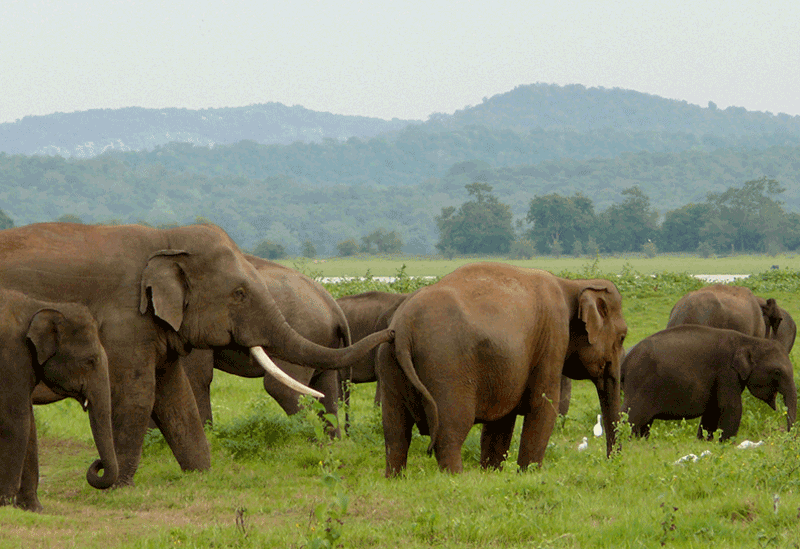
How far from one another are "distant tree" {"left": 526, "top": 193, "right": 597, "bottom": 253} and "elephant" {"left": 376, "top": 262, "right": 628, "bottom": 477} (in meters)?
120

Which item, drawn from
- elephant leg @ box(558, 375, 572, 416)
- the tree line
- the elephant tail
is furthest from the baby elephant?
the tree line

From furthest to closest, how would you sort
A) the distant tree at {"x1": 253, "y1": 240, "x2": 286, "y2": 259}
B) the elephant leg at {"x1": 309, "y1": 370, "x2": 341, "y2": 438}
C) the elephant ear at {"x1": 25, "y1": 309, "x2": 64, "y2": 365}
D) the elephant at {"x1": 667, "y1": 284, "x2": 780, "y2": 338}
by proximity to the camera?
the distant tree at {"x1": 253, "y1": 240, "x2": 286, "y2": 259}, the elephant at {"x1": 667, "y1": 284, "x2": 780, "y2": 338}, the elephant leg at {"x1": 309, "y1": 370, "x2": 341, "y2": 438}, the elephant ear at {"x1": 25, "y1": 309, "x2": 64, "y2": 365}

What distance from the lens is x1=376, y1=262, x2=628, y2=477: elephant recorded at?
24.2ft

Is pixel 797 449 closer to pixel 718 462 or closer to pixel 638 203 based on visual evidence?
pixel 718 462

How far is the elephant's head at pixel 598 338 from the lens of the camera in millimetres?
8461

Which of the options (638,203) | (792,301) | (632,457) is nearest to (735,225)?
(638,203)

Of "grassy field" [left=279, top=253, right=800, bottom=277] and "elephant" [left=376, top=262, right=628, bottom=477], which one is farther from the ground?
"elephant" [left=376, top=262, right=628, bottom=477]

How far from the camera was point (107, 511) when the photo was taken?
7.13 meters

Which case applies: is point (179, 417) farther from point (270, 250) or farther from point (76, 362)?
point (270, 250)

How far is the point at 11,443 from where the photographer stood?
662cm

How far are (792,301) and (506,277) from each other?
63.6ft

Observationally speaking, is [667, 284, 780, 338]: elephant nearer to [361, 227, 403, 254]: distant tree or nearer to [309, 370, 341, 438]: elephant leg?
[309, 370, 341, 438]: elephant leg

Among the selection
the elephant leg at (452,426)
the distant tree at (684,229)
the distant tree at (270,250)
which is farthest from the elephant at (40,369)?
the distant tree at (684,229)

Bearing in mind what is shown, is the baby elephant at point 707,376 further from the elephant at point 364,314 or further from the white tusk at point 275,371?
the white tusk at point 275,371
